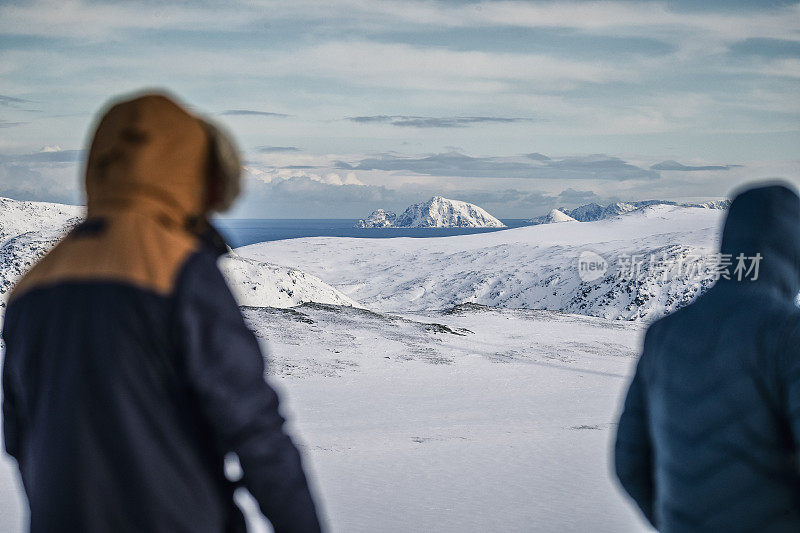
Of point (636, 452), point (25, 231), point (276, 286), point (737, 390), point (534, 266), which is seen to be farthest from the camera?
point (25, 231)

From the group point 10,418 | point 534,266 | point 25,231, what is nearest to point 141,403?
point 10,418

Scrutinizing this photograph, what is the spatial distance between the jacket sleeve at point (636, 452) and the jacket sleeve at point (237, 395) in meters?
1.22

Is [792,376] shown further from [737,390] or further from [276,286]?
[276,286]

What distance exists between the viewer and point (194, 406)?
1686mm

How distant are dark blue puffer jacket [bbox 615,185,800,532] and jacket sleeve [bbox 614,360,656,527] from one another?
0.42 feet

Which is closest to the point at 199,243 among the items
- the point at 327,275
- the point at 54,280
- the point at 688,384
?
the point at 54,280

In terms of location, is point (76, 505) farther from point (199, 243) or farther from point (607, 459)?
point (607, 459)

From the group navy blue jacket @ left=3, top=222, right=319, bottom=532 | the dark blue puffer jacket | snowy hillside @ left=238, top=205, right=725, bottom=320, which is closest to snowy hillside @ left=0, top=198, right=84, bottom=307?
snowy hillside @ left=238, top=205, right=725, bottom=320

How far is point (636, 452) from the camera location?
8.11 ft

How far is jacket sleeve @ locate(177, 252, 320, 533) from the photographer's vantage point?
1.60 metres

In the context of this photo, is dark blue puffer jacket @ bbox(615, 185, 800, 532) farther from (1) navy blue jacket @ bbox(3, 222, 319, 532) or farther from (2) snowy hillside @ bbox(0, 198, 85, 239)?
(2) snowy hillside @ bbox(0, 198, 85, 239)

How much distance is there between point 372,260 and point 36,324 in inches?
2683

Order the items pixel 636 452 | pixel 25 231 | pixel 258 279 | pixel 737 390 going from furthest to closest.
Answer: pixel 25 231 → pixel 258 279 → pixel 636 452 → pixel 737 390

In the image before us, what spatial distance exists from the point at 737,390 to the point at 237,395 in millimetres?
1384
